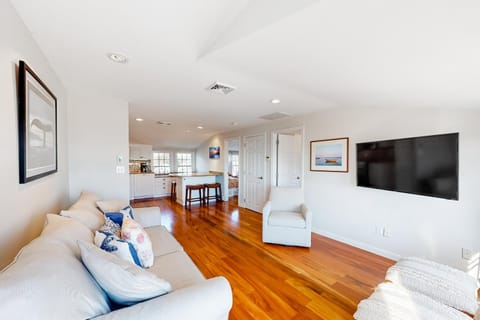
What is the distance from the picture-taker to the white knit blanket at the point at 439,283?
1240 mm

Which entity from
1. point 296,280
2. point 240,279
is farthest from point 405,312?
point 240,279

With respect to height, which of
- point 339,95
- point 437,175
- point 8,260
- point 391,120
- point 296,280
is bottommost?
point 296,280

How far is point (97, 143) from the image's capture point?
2.71 metres

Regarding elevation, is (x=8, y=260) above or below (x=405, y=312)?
above

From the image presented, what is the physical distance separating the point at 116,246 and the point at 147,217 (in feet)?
3.88

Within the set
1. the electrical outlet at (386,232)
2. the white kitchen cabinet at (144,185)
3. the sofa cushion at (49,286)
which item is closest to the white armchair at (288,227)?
the electrical outlet at (386,232)

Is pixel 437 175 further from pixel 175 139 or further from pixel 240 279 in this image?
pixel 175 139

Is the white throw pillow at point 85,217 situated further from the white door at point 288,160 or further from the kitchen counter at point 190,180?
the kitchen counter at point 190,180

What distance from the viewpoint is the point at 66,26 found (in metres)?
1.27

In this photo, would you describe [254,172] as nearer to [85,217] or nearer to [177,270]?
[177,270]

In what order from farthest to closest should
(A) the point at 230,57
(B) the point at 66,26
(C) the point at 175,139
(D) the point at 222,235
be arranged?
(C) the point at 175,139 → (D) the point at 222,235 → (A) the point at 230,57 → (B) the point at 66,26

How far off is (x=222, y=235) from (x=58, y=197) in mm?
2187

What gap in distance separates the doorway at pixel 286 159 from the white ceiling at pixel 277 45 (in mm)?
2083

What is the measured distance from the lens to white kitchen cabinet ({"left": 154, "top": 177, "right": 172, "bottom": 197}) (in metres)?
6.52
